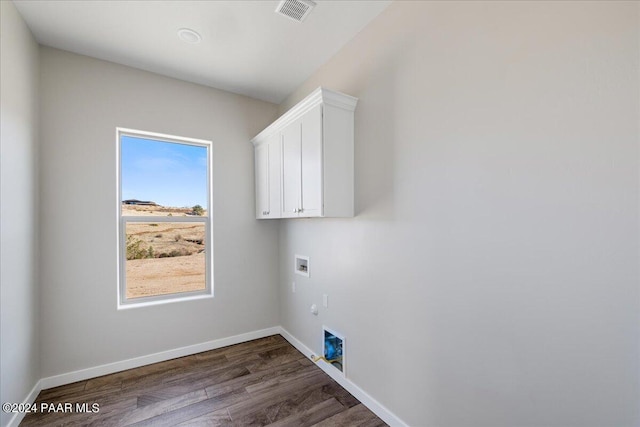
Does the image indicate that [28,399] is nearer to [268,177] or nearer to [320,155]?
[268,177]

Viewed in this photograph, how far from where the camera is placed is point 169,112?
9.39ft

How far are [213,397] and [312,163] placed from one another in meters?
2.01

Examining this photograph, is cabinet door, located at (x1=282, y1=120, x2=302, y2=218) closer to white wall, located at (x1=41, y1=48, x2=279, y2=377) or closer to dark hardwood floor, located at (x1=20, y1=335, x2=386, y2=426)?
white wall, located at (x1=41, y1=48, x2=279, y2=377)

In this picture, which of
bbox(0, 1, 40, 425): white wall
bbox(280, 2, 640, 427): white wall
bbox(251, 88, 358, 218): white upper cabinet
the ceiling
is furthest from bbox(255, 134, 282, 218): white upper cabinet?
bbox(0, 1, 40, 425): white wall

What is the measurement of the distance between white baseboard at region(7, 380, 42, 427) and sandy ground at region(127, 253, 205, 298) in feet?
2.82

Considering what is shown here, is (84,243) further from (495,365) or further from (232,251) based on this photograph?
(495,365)

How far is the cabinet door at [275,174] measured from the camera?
272cm

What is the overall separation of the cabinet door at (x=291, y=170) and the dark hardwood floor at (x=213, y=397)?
1.45 metres

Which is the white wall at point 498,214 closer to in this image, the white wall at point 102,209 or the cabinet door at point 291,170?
the cabinet door at point 291,170

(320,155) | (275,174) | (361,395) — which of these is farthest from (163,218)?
(361,395)

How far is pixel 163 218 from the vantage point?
2906mm

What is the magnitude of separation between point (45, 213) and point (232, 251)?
5.24 ft

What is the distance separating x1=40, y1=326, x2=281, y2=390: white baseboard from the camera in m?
2.37

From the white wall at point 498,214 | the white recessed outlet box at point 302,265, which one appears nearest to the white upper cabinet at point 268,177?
the white recessed outlet box at point 302,265
